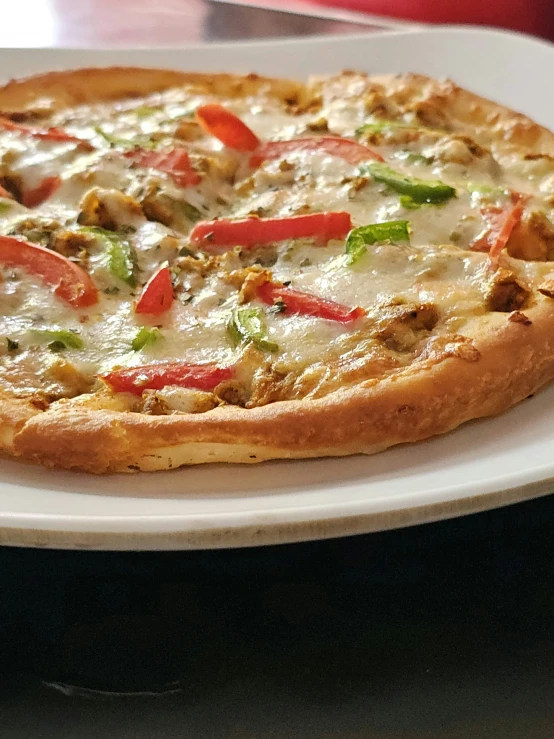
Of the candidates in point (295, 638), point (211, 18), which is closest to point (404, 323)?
point (295, 638)

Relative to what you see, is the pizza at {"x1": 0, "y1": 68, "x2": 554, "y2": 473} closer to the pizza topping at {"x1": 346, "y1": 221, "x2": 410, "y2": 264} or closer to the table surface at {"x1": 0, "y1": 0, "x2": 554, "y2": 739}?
Result: the pizza topping at {"x1": 346, "y1": 221, "x2": 410, "y2": 264}

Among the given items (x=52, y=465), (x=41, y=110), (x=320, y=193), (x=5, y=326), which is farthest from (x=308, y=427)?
(x=41, y=110)

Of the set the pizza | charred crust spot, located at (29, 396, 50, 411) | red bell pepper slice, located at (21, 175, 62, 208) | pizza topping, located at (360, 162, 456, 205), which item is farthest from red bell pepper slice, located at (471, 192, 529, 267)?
red bell pepper slice, located at (21, 175, 62, 208)

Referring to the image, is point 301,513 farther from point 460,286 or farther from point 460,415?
point 460,286

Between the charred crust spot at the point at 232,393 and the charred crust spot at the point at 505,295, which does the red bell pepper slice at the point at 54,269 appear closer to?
the charred crust spot at the point at 232,393

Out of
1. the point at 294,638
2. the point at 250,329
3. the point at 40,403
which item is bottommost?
the point at 294,638

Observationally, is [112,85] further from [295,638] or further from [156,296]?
[295,638]
